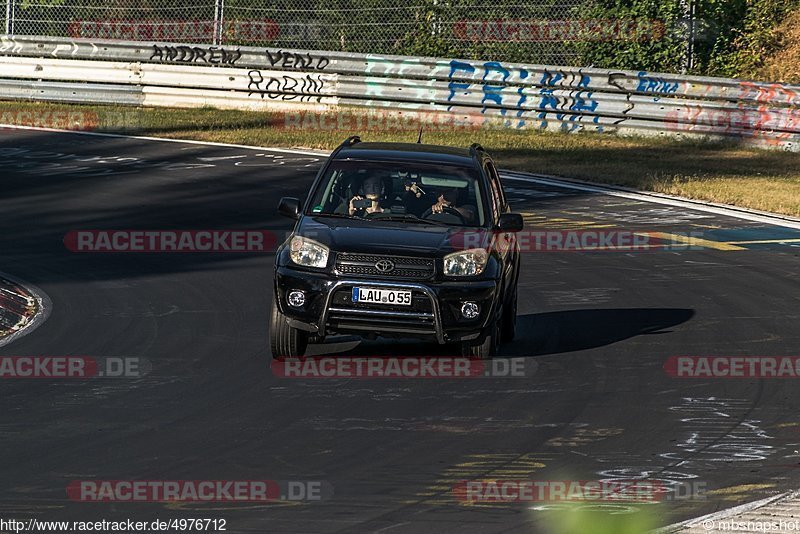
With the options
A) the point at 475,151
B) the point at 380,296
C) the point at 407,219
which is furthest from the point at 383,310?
the point at 475,151

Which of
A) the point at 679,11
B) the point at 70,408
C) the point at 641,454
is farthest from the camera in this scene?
the point at 679,11

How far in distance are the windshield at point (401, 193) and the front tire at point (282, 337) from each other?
1115 millimetres

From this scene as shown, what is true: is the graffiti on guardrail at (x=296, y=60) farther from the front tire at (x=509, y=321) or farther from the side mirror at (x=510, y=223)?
the side mirror at (x=510, y=223)

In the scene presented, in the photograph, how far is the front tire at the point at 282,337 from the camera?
428 inches

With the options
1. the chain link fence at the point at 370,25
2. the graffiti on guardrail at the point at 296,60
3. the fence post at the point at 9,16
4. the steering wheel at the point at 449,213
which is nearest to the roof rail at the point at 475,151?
the steering wheel at the point at 449,213

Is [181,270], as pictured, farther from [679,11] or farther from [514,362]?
[679,11]

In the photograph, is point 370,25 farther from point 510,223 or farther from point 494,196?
point 510,223

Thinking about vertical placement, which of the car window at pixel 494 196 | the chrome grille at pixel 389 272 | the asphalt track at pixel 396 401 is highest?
the car window at pixel 494 196

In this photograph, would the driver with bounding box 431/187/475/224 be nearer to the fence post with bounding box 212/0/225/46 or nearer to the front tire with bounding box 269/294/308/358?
the front tire with bounding box 269/294/308/358

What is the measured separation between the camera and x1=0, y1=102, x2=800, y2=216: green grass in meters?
22.3

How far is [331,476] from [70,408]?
2303 mm

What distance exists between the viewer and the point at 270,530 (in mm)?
6852

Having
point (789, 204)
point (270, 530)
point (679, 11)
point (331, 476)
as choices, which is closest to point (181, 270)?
point (331, 476)

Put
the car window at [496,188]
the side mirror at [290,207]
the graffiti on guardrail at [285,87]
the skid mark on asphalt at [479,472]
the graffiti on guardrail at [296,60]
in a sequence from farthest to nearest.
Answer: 1. the graffiti on guardrail at [285,87]
2. the graffiti on guardrail at [296,60]
3. the car window at [496,188]
4. the side mirror at [290,207]
5. the skid mark on asphalt at [479,472]
